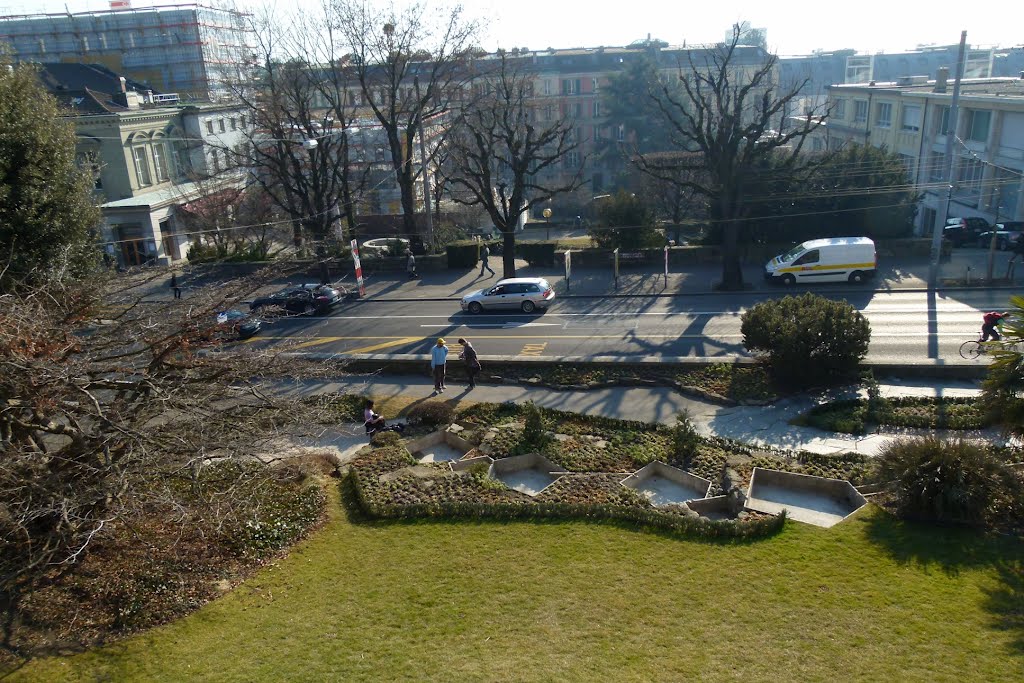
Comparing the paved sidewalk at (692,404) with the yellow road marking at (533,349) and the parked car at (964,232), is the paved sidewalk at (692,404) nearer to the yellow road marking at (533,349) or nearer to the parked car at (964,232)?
the yellow road marking at (533,349)

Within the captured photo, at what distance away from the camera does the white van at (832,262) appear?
28.4m

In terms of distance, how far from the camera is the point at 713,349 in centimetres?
2245

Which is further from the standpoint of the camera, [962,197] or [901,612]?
[962,197]

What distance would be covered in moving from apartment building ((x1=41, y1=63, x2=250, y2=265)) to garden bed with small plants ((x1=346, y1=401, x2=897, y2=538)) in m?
28.0

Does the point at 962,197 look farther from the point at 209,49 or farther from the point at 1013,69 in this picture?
the point at 1013,69

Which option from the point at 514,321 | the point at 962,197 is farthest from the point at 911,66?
the point at 514,321

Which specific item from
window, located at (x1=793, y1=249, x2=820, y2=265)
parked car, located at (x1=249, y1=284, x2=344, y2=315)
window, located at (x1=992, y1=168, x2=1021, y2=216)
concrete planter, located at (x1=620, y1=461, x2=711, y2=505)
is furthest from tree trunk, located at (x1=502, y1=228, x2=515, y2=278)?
window, located at (x1=992, y1=168, x2=1021, y2=216)

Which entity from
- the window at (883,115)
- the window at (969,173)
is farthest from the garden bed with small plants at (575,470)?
the window at (883,115)

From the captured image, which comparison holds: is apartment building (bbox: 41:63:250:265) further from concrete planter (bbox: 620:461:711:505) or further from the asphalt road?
concrete planter (bbox: 620:461:711:505)

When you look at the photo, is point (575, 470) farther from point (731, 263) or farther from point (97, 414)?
point (731, 263)

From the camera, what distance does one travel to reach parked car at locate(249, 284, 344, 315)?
2873 cm

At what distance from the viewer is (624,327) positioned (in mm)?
25547

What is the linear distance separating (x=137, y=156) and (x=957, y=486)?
45.1m

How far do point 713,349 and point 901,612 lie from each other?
13.2 metres
